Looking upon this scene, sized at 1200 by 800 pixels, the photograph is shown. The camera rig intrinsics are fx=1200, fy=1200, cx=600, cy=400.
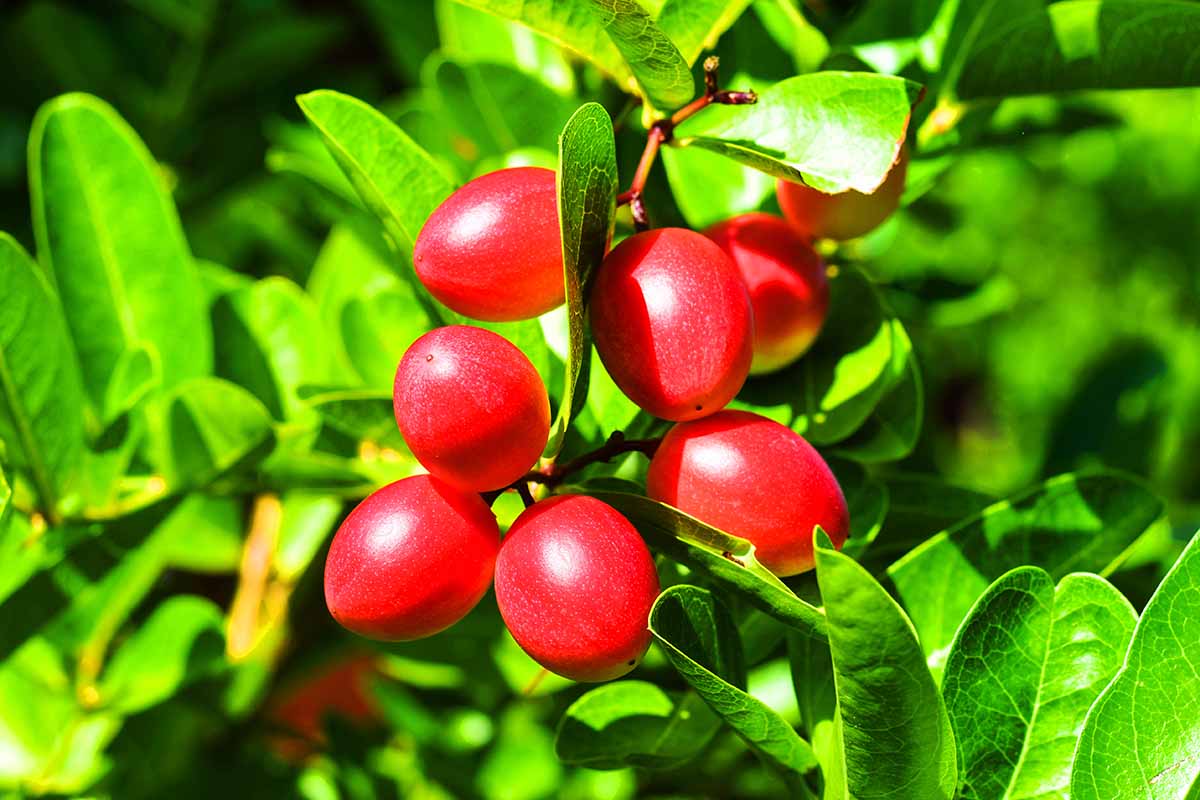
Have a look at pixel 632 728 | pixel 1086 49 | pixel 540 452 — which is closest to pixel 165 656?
pixel 632 728

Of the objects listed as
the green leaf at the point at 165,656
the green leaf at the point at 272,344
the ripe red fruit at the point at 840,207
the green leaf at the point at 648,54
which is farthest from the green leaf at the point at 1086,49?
the green leaf at the point at 165,656

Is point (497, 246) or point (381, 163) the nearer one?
point (497, 246)

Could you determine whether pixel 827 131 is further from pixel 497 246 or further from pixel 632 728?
pixel 632 728

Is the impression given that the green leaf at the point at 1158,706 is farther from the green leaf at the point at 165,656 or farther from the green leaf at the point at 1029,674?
the green leaf at the point at 165,656

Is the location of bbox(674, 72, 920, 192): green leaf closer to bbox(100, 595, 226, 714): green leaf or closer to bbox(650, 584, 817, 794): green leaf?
bbox(650, 584, 817, 794): green leaf

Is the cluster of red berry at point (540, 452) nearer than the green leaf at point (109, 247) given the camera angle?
Yes

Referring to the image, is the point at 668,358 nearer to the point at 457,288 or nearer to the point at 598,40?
the point at 457,288

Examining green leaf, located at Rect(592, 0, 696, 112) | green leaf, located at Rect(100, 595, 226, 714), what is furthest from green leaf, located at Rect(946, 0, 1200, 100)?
green leaf, located at Rect(100, 595, 226, 714)
